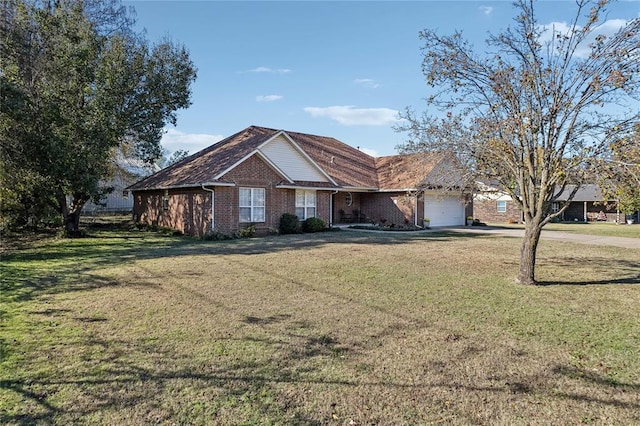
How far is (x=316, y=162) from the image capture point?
25.2m

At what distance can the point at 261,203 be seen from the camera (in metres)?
20.1

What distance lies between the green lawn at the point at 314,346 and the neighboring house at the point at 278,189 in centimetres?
468

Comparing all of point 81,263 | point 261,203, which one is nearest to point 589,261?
point 261,203

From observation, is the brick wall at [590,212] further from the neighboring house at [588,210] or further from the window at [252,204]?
the window at [252,204]

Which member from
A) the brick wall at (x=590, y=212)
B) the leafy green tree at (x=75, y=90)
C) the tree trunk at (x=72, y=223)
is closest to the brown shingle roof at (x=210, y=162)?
the leafy green tree at (x=75, y=90)

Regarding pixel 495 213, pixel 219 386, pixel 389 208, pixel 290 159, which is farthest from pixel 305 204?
pixel 495 213

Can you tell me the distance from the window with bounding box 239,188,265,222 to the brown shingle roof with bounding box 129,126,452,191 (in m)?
1.62

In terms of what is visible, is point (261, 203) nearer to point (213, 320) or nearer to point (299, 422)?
point (213, 320)

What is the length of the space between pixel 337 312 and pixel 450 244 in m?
11.1

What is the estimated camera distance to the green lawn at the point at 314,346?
147 inches

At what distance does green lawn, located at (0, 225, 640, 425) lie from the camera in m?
3.72

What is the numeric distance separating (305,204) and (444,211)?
1092 centimetres

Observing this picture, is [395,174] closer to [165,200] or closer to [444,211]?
[444,211]

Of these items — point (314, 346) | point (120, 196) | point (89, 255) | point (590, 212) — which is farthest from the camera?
point (590, 212)
